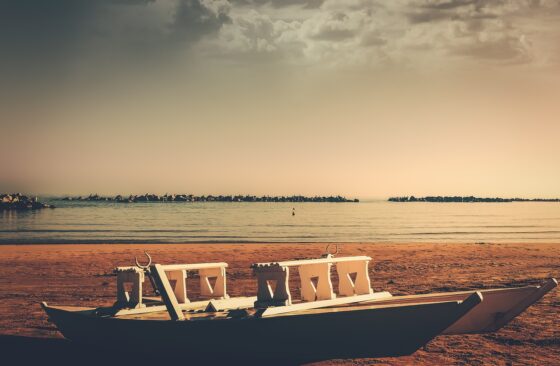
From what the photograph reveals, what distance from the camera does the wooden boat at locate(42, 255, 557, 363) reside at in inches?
274

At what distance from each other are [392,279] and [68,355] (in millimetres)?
11253

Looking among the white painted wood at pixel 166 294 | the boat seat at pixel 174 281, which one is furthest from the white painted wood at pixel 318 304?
the boat seat at pixel 174 281

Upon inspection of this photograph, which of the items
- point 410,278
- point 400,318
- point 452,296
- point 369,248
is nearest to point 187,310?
point 400,318

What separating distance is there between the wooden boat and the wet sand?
3.59 feet

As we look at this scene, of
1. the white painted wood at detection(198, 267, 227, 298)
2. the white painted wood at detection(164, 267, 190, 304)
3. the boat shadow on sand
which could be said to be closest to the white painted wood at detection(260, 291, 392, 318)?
the boat shadow on sand

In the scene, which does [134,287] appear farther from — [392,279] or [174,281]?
[392,279]

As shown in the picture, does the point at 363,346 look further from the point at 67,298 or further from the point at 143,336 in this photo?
the point at 67,298

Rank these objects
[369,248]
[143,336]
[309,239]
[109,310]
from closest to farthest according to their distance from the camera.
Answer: [143,336] → [109,310] → [369,248] → [309,239]

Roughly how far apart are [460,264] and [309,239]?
18061 millimetres

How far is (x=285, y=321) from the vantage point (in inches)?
278

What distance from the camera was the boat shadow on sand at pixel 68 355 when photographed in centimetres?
773

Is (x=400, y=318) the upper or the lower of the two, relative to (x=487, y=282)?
upper

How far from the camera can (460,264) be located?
21047 mm

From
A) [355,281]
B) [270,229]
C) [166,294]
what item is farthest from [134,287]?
[270,229]
